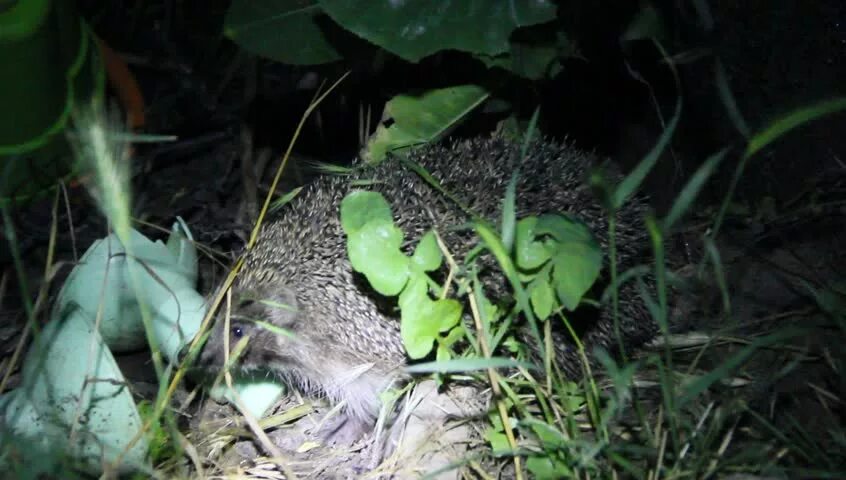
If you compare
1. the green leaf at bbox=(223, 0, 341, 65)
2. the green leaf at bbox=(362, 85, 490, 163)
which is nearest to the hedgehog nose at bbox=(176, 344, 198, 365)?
the green leaf at bbox=(362, 85, 490, 163)

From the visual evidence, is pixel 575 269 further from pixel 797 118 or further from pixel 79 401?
pixel 79 401

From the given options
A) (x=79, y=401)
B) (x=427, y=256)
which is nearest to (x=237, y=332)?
(x=79, y=401)

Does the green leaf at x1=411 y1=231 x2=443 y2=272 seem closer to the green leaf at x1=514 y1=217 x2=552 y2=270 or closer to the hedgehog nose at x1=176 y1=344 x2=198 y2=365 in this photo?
the green leaf at x1=514 y1=217 x2=552 y2=270

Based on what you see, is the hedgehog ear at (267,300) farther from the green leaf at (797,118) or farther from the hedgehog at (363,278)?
the green leaf at (797,118)

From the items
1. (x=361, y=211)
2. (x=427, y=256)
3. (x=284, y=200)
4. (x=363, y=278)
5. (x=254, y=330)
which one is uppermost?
(x=361, y=211)

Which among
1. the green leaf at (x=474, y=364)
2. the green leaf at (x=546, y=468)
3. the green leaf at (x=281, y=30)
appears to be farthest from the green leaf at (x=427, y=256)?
the green leaf at (x=281, y=30)

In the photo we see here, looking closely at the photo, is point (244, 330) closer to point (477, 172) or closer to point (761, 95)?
point (477, 172)
